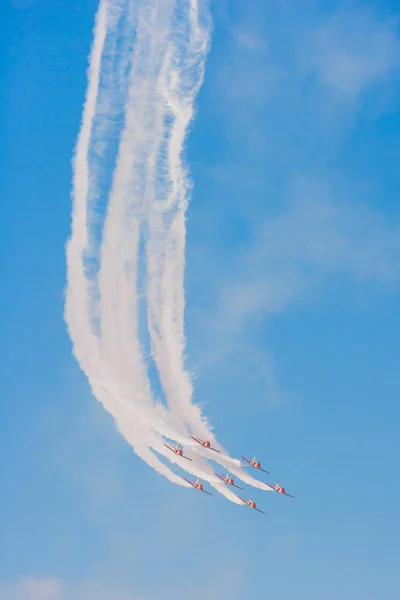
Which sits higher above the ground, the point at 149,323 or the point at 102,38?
Answer: the point at 102,38

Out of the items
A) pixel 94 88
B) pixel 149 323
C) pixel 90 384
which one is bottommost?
pixel 90 384

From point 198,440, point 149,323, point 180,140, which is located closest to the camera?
point 180,140

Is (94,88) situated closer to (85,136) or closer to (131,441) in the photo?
(85,136)

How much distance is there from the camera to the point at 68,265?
45469 mm

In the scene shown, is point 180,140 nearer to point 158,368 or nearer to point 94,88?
point 94,88

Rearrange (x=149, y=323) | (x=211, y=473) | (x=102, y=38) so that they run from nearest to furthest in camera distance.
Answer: (x=102, y=38) < (x=149, y=323) < (x=211, y=473)

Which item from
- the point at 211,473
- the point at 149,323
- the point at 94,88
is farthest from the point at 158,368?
the point at 94,88

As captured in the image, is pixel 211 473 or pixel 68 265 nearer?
pixel 68 265

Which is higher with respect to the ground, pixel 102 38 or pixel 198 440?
pixel 102 38

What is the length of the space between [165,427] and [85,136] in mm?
19383

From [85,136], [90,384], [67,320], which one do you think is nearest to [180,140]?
[85,136]

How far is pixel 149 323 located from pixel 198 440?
30.8ft

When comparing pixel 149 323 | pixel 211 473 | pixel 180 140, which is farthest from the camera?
pixel 211 473

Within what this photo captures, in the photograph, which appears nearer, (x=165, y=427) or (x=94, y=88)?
(x=94, y=88)
